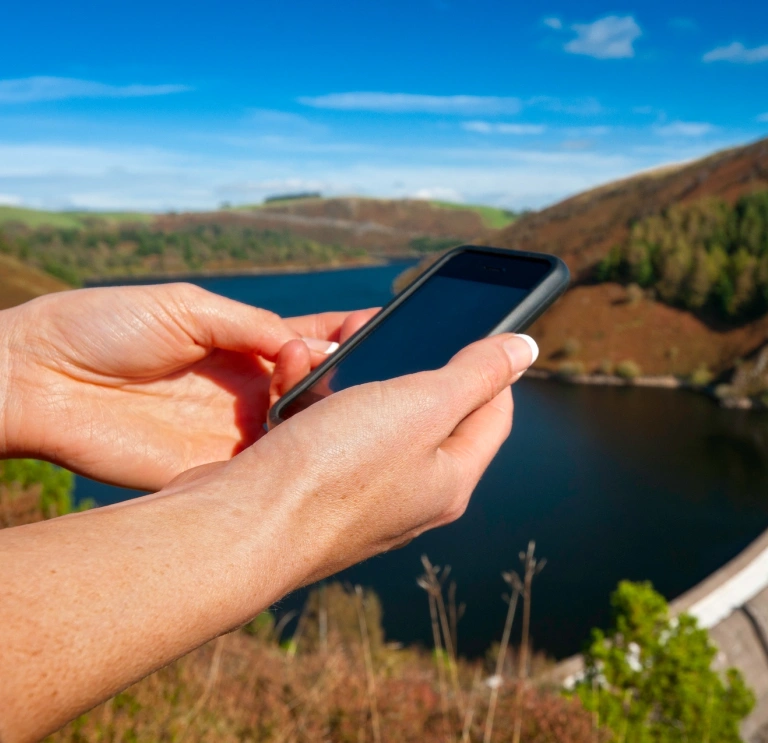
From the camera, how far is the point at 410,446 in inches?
55.7

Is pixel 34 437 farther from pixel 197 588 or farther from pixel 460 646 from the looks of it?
pixel 460 646

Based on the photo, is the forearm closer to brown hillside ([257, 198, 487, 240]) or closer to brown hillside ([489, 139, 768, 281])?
brown hillside ([257, 198, 487, 240])

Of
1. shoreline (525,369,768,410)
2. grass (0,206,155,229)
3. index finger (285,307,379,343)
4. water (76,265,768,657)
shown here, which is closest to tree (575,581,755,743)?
water (76,265,768,657)

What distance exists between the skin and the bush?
33.3m

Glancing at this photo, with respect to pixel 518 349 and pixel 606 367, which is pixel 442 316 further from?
pixel 606 367

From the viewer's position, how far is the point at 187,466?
2.13 meters

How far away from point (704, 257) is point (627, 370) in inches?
327

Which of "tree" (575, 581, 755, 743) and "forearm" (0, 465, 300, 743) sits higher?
"forearm" (0, 465, 300, 743)

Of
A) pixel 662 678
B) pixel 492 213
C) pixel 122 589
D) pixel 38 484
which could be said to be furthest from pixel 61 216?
pixel 122 589

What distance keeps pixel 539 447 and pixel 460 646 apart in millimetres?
9851

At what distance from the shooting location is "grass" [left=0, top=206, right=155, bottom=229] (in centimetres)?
3853

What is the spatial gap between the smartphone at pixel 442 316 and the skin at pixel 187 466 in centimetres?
16

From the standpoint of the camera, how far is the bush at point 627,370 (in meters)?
33.4

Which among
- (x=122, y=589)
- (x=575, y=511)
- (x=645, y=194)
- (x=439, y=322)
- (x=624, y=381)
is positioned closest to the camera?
(x=122, y=589)
